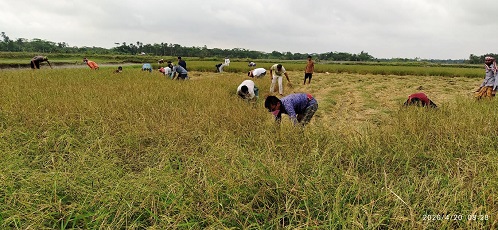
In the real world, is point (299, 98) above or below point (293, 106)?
above

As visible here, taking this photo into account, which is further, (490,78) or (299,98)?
(490,78)

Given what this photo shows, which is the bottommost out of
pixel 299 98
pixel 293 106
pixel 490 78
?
pixel 293 106

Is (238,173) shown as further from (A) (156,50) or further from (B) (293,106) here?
(A) (156,50)

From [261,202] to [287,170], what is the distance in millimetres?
331

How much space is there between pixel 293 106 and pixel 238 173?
2.19 meters

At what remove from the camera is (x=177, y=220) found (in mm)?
1400

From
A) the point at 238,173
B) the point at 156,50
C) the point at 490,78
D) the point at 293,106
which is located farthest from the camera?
the point at 156,50

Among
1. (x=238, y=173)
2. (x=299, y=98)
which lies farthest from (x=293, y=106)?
(x=238, y=173)

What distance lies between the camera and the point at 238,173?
1787 mm

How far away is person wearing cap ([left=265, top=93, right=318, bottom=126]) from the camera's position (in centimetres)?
338

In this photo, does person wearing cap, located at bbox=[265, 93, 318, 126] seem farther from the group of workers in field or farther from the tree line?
the tree line

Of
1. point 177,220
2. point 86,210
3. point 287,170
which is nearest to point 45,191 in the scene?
point 86,210

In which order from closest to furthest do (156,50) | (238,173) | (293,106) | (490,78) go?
(238,173)
(293,106)
(490,78)
(156,50)

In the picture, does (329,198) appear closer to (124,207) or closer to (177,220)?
(177,220)
